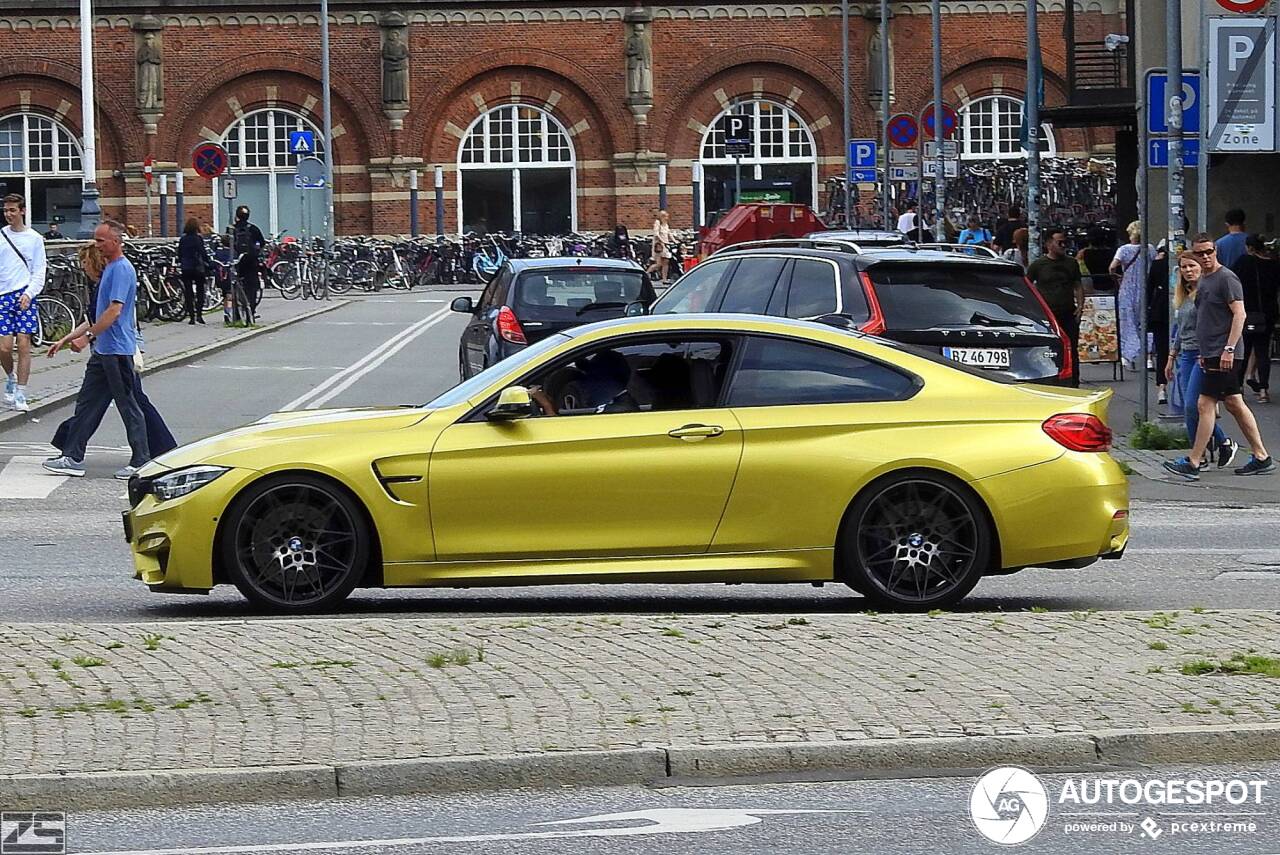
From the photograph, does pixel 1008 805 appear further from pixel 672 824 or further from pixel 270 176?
pixel 270 176

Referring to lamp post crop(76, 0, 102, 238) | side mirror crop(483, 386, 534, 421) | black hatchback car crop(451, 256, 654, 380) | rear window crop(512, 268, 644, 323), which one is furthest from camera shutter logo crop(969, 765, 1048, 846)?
lamp post crop(76, 0, 102, 238)

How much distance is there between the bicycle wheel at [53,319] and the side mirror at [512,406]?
2189 centimetres

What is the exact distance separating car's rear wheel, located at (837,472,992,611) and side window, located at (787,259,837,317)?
4.73 metres

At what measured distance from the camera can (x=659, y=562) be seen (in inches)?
389

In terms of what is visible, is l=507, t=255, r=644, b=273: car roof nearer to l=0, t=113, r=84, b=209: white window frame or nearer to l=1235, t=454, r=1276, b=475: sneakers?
l=1235, t=454, r=1276, b=475: sneakers

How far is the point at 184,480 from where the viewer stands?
390 inches

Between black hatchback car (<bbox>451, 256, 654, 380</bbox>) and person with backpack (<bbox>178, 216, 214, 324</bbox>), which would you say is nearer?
black hatchback car (<bbox>451, 256, 654, 380</bbox>)

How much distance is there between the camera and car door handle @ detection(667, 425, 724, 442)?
9844 mm

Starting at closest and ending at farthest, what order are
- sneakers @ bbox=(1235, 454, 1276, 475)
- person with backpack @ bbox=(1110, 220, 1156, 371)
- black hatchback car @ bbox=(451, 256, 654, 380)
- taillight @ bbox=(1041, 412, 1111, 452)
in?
taillight @ bbox=(1041, 412, 1111, 452) < sneakers @ bbox=(1235, 454, 1276, 475) < black hatchback car @ bbox=(451, 256, 654, 380) < person with backpack @ bbox=(1110, 220, 1156, 371)

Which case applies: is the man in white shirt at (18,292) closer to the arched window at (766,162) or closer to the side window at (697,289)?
the side window at (697,289)

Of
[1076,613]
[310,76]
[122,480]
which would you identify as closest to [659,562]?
[1076,613]

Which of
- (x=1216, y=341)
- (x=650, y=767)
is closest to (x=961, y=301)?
(x=1216, y=341)

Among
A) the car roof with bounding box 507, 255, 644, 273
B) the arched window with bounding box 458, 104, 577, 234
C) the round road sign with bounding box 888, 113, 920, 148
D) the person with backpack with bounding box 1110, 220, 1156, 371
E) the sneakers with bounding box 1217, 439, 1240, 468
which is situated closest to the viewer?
the sneakers with bounding box 1217, 439, 1240, 468

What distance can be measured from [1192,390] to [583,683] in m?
9.86
